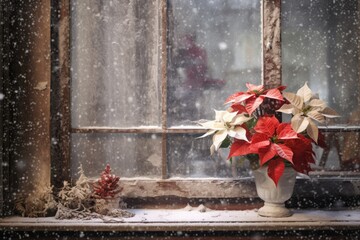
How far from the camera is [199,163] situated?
249 centimetres

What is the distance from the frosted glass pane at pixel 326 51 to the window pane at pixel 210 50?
18 centimetres

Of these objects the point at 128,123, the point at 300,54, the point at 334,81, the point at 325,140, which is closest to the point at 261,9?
the point at 300,54

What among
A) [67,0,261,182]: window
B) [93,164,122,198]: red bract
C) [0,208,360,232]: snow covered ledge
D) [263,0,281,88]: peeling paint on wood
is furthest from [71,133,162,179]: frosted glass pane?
[263,0,281,88]: peeling paint on wood

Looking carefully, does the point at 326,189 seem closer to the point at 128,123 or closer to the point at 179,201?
the point at 179,201

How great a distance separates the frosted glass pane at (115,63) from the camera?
2.49 meters

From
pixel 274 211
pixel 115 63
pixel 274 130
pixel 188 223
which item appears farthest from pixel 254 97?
pixel 115 63

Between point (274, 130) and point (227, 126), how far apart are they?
0.21 m

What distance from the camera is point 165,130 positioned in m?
2.46

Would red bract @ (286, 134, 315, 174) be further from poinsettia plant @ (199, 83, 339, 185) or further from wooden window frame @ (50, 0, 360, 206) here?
wooden window frame @ (50, 0, 360, 206)

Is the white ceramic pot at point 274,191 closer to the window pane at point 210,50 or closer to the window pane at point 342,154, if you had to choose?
the window pane at point 342,154

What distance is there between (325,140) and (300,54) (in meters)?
0.47

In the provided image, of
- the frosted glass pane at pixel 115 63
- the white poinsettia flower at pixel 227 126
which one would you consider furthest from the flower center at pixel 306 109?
the frosted glass pane at pixel 115 63

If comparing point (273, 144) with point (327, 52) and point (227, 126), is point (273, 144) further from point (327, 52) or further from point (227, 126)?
point (327, 52)

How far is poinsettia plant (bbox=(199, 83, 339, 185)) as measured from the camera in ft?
6.91
